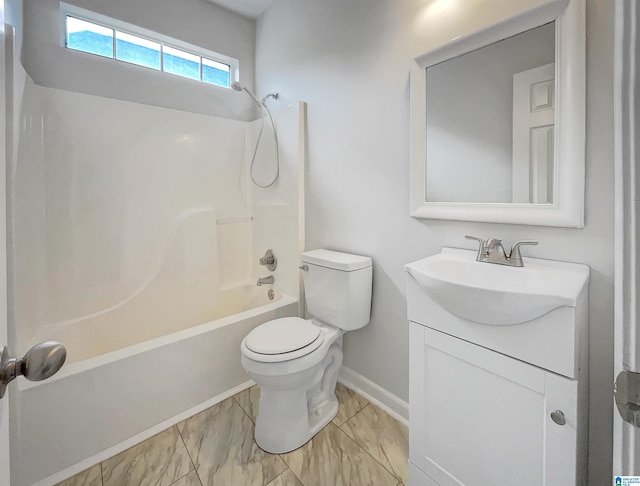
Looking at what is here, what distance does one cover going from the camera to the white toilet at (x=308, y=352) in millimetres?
1317

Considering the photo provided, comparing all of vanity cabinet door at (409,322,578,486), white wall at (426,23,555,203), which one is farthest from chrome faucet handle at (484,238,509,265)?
vanity cabinet door at (409,322,578,486)

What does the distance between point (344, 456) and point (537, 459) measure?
2.64 ft

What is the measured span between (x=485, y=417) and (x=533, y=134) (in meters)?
1.01

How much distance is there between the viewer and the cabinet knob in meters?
0.79

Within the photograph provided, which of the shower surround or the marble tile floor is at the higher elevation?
the shower surround

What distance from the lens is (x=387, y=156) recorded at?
1.53 metres

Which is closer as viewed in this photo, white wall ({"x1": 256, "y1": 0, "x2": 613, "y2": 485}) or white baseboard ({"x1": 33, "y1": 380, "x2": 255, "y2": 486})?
white wall ({"x1": 256, "y1": 0, "x2": 613, "y2": 485})

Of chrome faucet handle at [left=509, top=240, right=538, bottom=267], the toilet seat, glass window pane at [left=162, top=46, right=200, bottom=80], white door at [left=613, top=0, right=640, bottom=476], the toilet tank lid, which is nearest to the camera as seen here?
white door at [left=613, top=0, right=640, bottom=476]

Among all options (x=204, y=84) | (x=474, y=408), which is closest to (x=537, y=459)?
(x=474, y=408)

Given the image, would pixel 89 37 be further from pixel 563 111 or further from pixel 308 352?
pixel 563 111

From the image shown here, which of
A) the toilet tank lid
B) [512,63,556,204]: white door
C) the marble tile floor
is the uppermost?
[512,63,556,204]: white door

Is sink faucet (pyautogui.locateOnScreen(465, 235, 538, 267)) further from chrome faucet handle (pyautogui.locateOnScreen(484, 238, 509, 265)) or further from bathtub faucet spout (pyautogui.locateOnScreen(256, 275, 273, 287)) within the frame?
bathtub faucet spout (pyautogui.locateOnScreen(256, 275, 273, 287))

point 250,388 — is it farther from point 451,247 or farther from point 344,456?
point 451,247

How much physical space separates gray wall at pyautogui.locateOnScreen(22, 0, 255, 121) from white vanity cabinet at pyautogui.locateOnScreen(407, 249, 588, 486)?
2172mm
